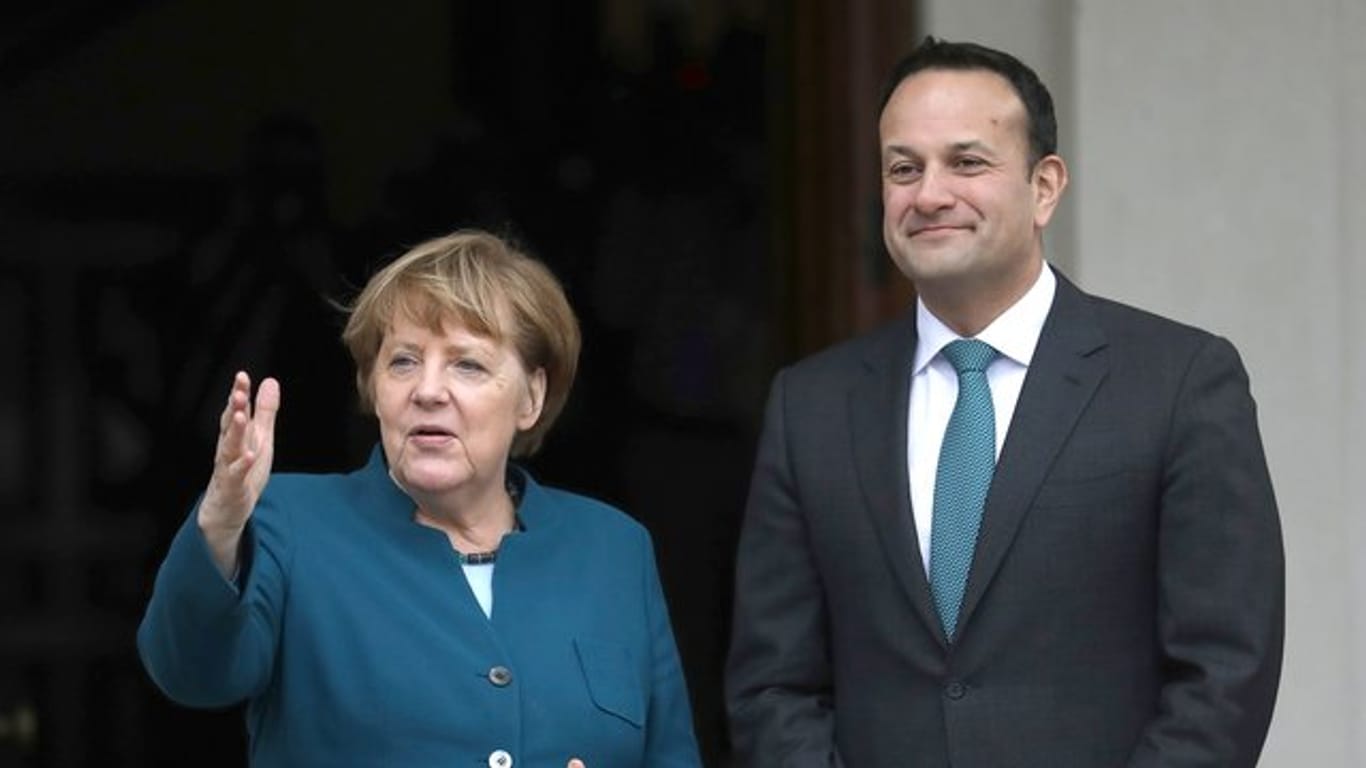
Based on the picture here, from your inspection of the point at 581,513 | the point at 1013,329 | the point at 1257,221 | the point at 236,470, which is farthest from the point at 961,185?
the point at 1257,221

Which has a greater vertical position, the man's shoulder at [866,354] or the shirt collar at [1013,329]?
the shirt collar at [1013,329]

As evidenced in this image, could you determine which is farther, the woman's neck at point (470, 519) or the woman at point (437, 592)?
the woman's neck at point (470, 519)

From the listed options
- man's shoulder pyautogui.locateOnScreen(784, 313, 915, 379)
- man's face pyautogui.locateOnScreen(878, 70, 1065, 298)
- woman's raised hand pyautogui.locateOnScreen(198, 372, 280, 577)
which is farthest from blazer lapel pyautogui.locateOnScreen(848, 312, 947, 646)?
woman's raised hand pyautogui.locateOnScreen(198, 372, 280, 577)

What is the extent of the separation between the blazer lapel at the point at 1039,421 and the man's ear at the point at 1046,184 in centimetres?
12

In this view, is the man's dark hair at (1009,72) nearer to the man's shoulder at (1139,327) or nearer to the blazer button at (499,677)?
the man's shoulder at (1139,327)

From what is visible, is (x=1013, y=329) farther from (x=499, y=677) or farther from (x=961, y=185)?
(x=499, y=677)

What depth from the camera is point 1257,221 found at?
16.7 feet

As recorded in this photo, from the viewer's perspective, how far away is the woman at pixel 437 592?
11.4 feet

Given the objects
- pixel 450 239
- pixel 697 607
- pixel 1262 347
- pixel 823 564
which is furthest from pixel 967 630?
pixel 697 607

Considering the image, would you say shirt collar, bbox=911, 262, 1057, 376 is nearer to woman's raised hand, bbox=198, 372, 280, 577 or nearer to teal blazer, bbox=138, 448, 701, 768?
teal blazer, bbox=138, 448, 701, 768

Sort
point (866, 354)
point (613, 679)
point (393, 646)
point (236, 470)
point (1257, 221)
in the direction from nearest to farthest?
point (236, 470), point (393, 646), point (613, 679), point (866, 354), point (1257, 221)

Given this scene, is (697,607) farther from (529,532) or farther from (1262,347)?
(529,532)

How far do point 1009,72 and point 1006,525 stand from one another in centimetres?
57

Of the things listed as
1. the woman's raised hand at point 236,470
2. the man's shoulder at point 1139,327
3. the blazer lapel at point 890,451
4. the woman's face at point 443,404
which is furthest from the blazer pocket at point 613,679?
the man's shoulder at point 1139,327
